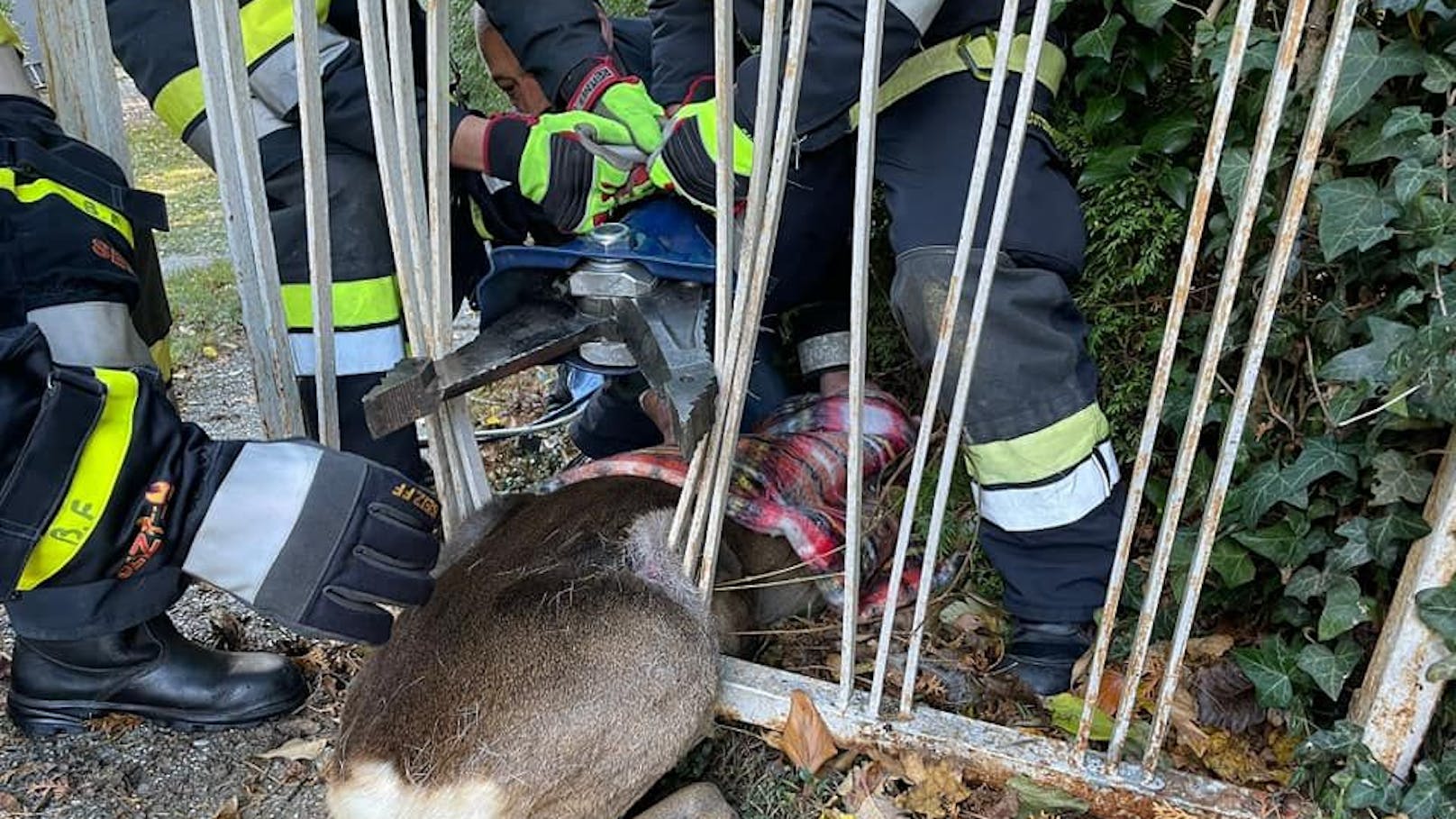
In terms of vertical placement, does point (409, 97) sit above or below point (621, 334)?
above

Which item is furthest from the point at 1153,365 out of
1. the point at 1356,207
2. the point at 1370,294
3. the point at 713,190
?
the point at 713,190

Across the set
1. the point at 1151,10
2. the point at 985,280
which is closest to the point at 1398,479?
the point at 985,280

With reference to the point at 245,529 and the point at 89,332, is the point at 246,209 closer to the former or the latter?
the point at 89,332

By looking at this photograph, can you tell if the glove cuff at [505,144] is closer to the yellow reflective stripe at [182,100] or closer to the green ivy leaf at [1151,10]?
the yellow reflective stripe at [182,100]

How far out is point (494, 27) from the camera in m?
3.06

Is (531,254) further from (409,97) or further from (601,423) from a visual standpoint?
(601,423)

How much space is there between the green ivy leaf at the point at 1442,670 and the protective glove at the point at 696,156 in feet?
4.53

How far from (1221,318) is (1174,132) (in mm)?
642

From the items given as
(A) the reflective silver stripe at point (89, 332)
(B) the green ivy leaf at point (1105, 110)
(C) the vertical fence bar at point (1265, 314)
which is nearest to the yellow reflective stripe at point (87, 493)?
(A) the reflective silver stripe at point (89, 332)

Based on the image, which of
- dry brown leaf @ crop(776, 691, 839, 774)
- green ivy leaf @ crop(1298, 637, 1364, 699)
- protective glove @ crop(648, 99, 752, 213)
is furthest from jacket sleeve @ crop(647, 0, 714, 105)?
green ivy leaf @ crop(1298, 637, 1364, 699)

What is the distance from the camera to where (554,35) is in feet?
9.53

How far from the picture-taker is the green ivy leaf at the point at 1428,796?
1855mm

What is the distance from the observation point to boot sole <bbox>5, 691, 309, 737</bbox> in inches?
95.3

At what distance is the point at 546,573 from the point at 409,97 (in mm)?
894
